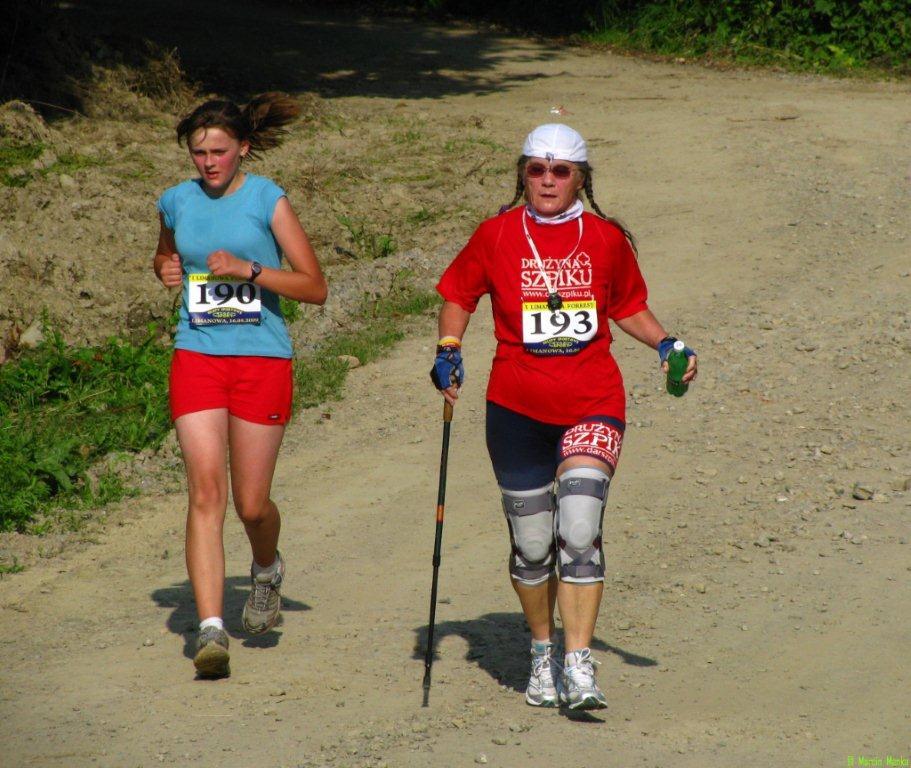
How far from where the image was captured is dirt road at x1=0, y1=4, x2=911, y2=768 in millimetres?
5250

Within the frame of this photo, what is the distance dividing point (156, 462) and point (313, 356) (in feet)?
6.49

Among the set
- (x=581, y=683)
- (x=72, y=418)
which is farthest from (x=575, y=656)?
(x=72, y=418)

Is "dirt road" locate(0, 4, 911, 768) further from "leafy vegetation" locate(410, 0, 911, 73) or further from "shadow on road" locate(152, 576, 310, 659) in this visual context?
"leafy vegetation" locate(410, 0, 911, 73)

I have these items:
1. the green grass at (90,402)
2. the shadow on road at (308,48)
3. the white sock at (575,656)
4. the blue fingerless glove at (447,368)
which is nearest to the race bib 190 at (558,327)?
the blue fingerless glove at (447,368)

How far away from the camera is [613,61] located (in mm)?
19938

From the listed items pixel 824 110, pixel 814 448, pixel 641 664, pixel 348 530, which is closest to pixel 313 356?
pixel 348 530

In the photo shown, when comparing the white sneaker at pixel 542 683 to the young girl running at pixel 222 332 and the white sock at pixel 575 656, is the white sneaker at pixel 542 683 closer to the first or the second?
the white sock at pixel 575 656

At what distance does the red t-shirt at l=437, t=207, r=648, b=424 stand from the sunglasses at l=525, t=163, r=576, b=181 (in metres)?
0.17

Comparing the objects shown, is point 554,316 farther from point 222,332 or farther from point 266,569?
point 266,569

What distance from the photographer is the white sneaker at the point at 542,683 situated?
542 cm

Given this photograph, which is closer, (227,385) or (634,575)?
(227,385)

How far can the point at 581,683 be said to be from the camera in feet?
16.8

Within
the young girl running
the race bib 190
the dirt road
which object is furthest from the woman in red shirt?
the young girl running

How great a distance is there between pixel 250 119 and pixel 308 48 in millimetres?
14972
